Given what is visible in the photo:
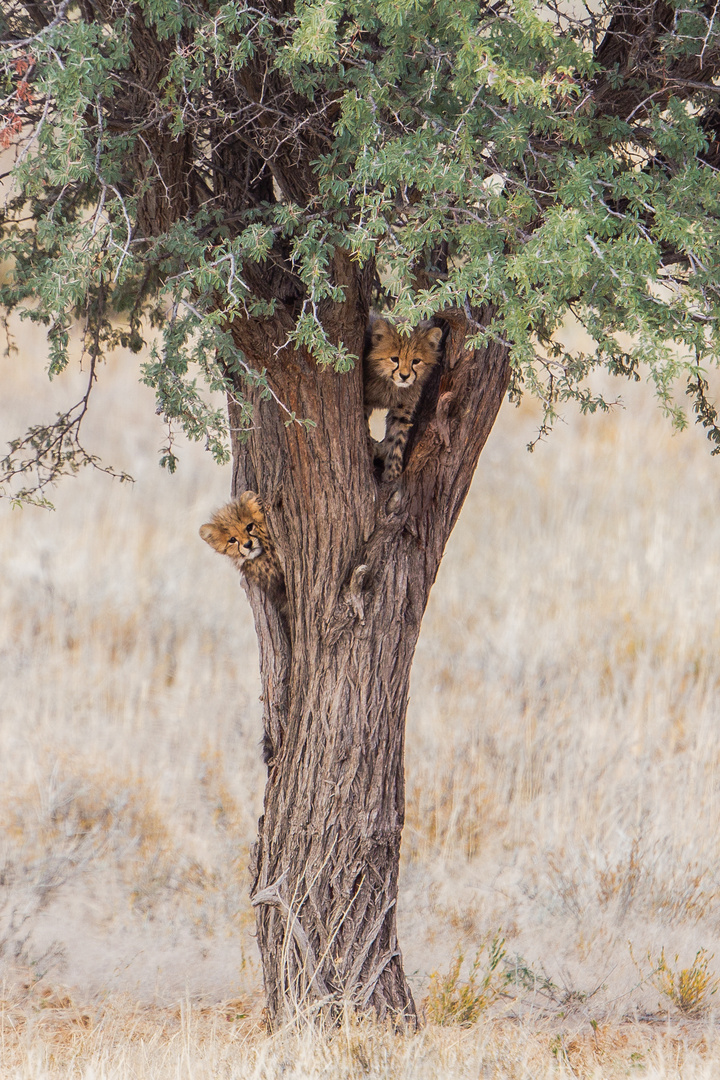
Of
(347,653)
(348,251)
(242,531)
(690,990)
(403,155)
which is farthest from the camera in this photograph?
(690,990)

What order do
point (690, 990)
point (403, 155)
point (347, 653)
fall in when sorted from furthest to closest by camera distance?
point (690, 990)
point (347, 653)
point (403, 155)

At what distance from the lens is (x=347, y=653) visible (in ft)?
17.1

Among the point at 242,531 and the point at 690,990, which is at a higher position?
the point at 242,531

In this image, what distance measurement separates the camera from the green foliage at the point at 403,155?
343cm

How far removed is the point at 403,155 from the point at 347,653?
2614 mm

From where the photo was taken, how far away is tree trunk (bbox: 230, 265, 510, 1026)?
505 centimetres

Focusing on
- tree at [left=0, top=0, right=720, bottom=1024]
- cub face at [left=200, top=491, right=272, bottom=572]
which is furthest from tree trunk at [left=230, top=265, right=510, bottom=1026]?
cub face at [left=200, top=491, right=272, bottom=572]

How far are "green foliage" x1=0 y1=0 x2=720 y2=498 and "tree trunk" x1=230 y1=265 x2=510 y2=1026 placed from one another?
0.67 m

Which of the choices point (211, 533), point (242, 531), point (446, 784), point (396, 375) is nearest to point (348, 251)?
point (396, 375)

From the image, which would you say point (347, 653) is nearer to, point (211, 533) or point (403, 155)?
point (211, 533)

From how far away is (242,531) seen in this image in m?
5.47

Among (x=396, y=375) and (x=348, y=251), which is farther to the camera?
(x=396, y=375)

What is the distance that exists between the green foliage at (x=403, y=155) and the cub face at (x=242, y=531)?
1039 mm

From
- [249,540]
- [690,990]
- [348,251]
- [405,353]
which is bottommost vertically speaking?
[690,990]
